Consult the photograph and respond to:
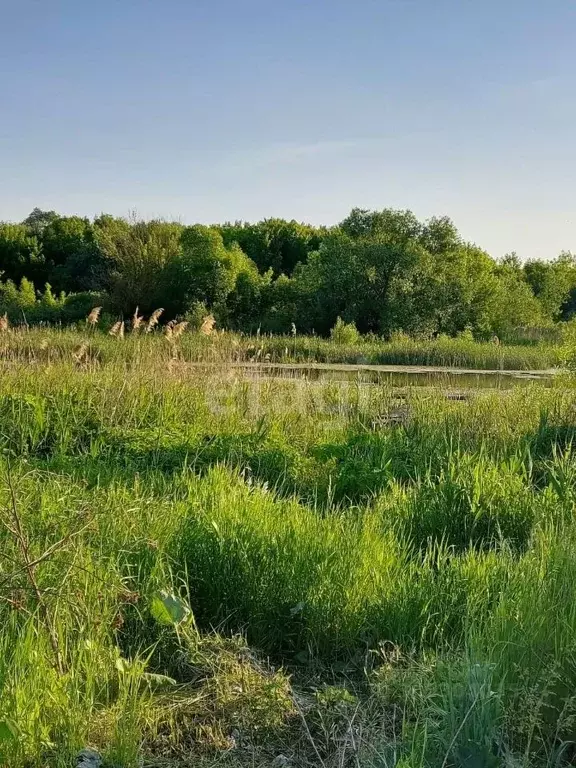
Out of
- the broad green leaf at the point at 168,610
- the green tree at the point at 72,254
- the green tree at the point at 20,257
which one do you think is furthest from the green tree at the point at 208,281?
the broad green leaf at the point at 168,610

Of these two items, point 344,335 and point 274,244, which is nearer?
point 344,335

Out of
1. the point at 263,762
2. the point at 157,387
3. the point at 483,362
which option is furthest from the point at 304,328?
the point at 263,762

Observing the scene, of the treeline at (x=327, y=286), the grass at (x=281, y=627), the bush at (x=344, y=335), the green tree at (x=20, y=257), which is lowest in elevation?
the grass at (x=281, y=627)

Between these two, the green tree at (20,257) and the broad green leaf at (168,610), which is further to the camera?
the green tree at (20,257)

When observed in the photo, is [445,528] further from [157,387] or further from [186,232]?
[186,232]

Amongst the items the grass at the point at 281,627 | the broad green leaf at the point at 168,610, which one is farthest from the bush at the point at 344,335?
the broad green leaf at the point at 168,610

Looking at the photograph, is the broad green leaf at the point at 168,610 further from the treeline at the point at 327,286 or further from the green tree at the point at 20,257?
the green tree at the point at 20,257

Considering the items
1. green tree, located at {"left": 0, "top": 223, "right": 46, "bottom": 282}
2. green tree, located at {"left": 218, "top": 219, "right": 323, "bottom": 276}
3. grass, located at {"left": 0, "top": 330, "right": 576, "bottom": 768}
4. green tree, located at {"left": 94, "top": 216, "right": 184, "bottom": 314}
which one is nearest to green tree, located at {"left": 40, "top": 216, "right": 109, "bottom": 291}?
green tree, located at {"left": 0, "top": 223, "right": 46, "bottom": 282}

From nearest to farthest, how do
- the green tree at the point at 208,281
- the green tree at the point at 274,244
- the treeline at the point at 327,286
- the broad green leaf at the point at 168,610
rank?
the broad green leaf at the point at 168,610 < the treeline at the point at 327,286 < the green tree at the point at 208,281 < the green tree at the point at 274,244

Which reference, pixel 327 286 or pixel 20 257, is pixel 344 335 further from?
pixel 20 257

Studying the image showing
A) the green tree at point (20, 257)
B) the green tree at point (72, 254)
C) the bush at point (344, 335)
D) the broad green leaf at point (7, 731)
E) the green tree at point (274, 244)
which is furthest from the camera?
the green tree at point (274, 244)

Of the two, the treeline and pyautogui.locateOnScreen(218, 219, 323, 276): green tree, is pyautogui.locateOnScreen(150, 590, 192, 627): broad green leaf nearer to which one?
the treeline

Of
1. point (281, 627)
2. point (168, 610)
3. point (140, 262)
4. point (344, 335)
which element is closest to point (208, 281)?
point (140, 262)

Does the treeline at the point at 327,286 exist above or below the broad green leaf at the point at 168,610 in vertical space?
above
